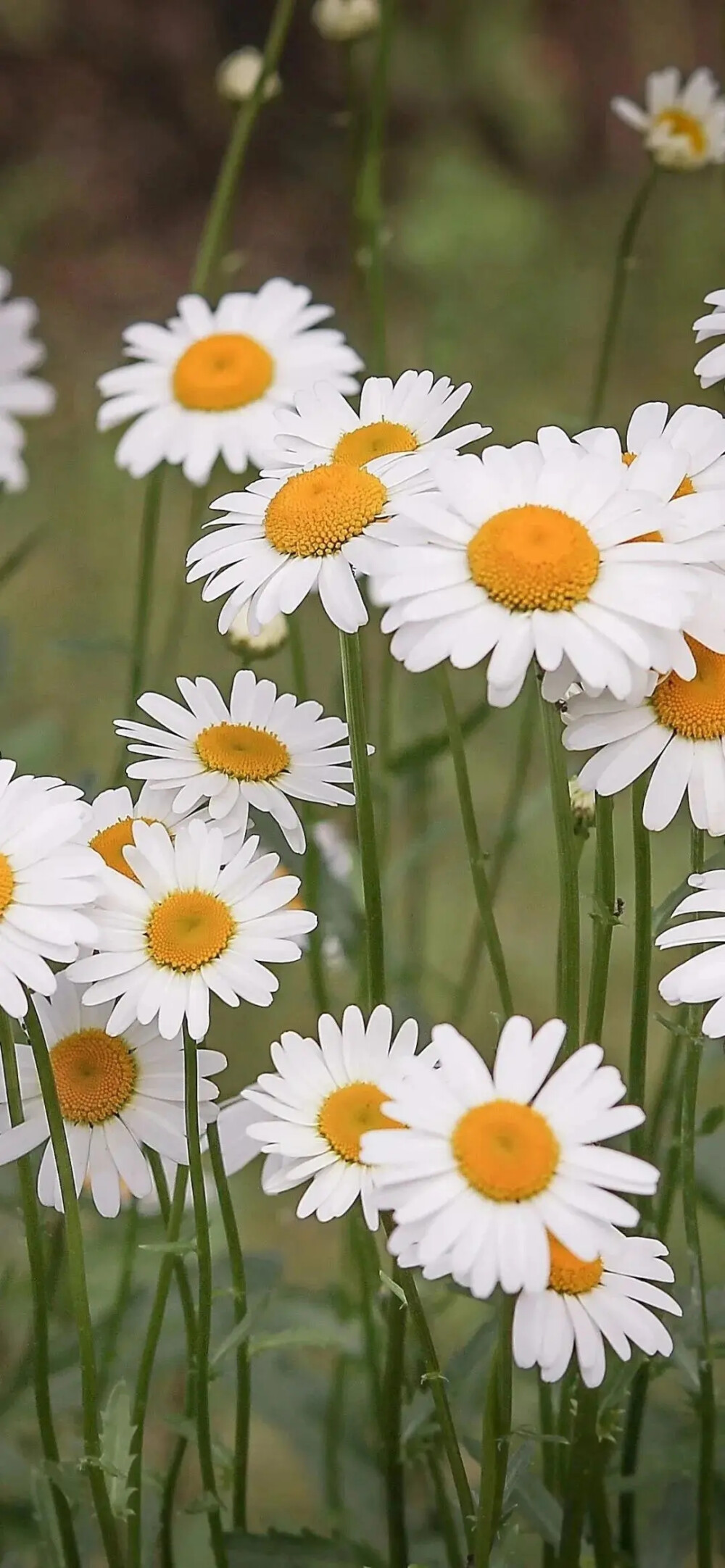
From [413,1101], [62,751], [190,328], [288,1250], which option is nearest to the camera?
[413,1101]

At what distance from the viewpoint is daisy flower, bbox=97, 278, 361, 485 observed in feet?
2.21

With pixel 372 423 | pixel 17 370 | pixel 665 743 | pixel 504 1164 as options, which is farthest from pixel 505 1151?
pixel 17 370

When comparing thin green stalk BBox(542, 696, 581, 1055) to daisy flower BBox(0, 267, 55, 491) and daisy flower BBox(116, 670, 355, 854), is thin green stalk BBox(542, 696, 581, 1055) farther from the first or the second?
daisy flower BBox(0, 267, 55, 491)

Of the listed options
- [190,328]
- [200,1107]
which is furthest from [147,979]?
[190,328]

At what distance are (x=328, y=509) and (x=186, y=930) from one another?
0.35 feet

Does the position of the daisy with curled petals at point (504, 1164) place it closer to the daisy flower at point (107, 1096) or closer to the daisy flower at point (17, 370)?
the daisy flower at point (107, 1096)

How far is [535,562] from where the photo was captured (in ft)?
1.13

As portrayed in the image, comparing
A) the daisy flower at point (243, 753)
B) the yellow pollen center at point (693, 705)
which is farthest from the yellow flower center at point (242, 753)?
the yellow pollen center at point (693, 705)

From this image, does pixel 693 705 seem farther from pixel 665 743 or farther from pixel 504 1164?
pixel 504 1164

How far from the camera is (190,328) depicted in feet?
2.28

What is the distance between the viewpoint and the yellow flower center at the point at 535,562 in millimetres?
345

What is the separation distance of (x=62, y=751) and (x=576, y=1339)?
94 cm

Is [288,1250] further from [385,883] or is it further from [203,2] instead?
[203,2]

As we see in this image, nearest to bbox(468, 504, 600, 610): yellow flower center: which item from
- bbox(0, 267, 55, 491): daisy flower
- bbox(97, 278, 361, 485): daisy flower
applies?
bbox(97, 278, 361, 485): daisy flower
